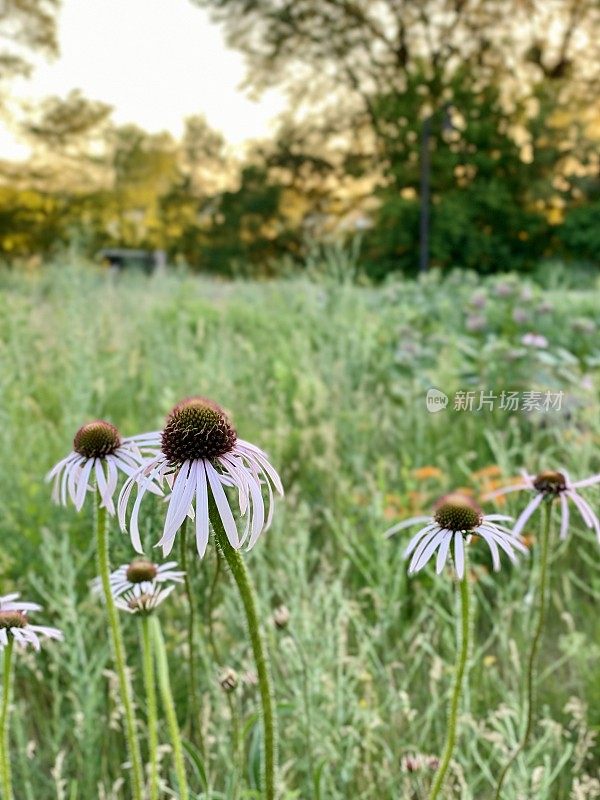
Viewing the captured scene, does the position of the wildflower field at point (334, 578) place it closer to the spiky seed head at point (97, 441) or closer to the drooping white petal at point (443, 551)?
the spiky seed head at point (97, 441)

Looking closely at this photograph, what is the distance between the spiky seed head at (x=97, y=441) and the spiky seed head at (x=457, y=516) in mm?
357

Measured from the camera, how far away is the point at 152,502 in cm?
114

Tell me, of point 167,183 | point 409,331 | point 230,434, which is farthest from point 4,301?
point 167,183

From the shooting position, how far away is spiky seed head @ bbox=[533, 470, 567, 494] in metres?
1.23

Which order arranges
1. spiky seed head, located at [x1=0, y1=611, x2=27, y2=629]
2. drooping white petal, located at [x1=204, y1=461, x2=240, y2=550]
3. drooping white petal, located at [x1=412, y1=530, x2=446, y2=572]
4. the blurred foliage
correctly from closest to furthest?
1. drooping white petal, located at [x1=204, y1=461, x2=240, y2=550]
2. drooping white petal, located at [x1=412, y1=530, x2=446, y2=572]
3. spiky seed head, located at [x1=0, y1=611, x2=27, y2=629]
4. the blurred foliage

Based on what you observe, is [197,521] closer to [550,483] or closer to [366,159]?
[550,483]

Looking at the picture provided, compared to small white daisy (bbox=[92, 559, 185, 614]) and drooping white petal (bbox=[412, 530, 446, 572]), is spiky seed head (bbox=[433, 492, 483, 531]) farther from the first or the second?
small white daisy (bbox=[92, 559, 185, 614])

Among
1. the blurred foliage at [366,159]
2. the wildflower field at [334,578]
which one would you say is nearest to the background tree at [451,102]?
the blurred foliage at [366,159]

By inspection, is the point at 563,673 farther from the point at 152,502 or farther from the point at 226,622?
the point at 152,502

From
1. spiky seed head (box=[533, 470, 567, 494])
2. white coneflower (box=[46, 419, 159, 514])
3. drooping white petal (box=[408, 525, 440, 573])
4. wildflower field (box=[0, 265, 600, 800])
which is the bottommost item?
wildflower field (box=[0, 265, 600, 800])

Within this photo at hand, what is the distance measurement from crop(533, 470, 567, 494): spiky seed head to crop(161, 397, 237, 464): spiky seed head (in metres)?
0.60

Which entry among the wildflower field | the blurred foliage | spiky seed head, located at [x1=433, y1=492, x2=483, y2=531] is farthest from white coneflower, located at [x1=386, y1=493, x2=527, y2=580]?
the blurred foliage

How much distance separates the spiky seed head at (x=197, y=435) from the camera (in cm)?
76

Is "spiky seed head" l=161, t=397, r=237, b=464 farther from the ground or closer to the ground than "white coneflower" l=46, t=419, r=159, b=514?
farther from the ground
